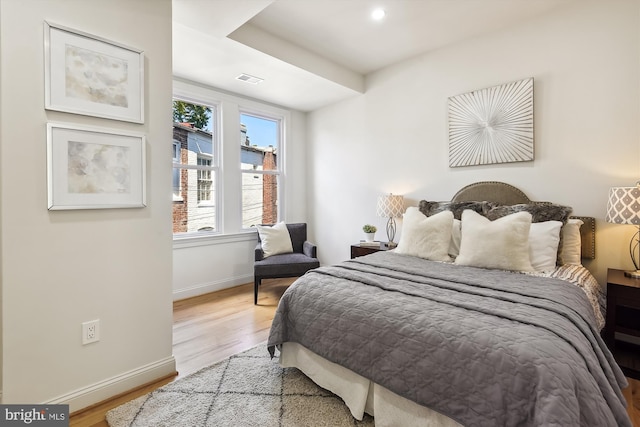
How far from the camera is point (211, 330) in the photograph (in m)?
2.80

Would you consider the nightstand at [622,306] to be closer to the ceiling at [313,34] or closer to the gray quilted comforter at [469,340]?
the gray quilted comforter at [469,340]

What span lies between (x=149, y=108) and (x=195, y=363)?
→ 1.81 m

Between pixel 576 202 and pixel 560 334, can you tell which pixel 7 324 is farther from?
pixel 576 202

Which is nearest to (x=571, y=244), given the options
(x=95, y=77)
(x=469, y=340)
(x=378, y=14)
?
(x=469, y=340)

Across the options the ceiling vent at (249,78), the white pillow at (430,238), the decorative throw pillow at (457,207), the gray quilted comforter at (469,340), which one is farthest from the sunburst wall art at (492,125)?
the ceiling vent at (249,78)

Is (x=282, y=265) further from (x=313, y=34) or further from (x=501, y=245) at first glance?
(x=313, y=34)

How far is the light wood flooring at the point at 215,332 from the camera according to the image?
1.81 meters

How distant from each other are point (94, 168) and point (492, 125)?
10.8ft

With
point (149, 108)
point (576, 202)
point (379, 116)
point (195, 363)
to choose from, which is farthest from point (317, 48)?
point (195, 363)

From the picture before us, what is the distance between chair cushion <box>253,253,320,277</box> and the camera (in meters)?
3.49

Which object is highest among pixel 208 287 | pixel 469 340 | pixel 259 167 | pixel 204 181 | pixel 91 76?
pixel 91 76

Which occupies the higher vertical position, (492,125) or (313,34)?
(313,34)

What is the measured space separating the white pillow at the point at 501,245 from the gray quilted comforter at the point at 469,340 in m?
0.14

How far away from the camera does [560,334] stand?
121cm
